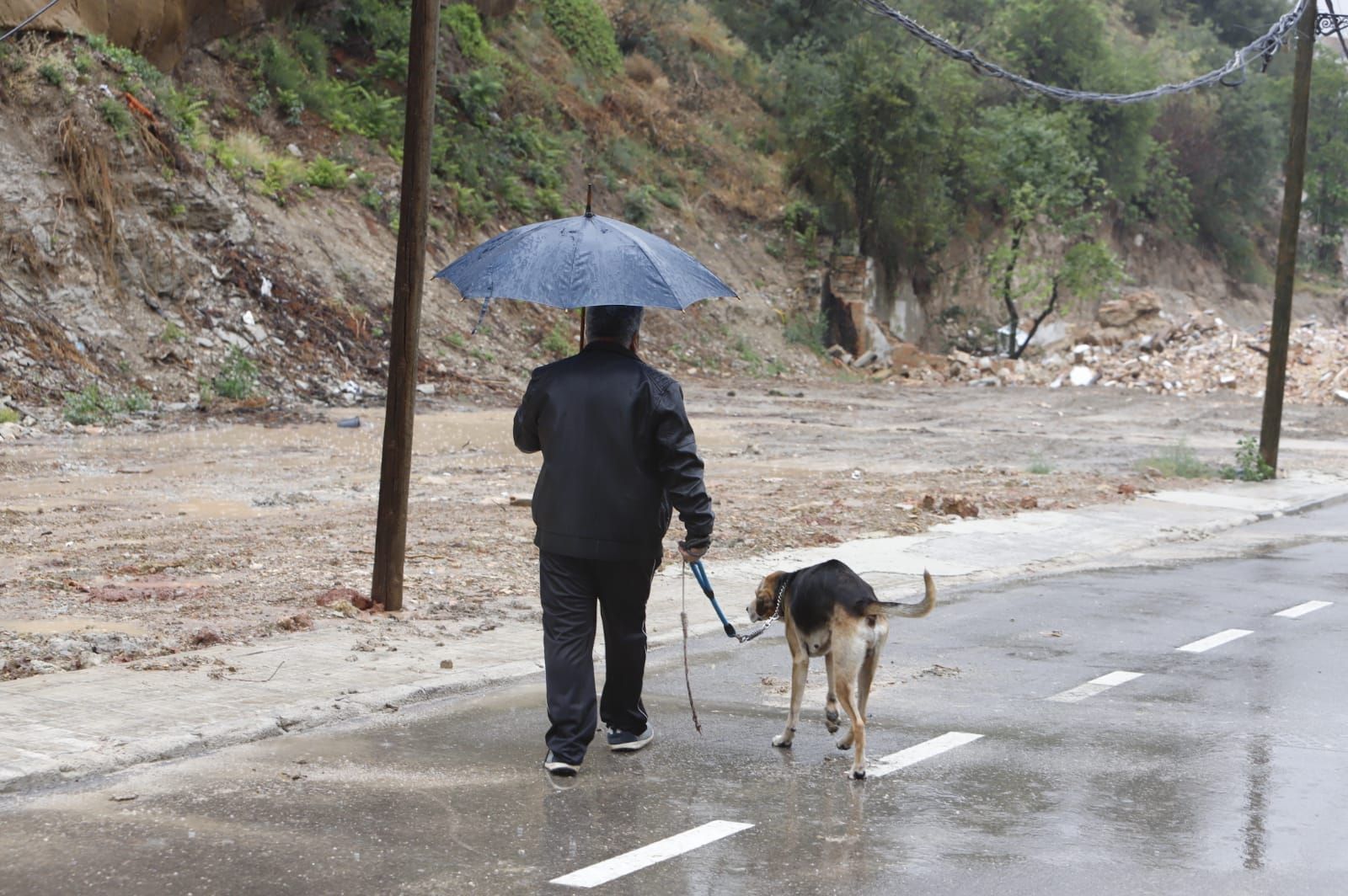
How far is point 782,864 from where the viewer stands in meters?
5.08

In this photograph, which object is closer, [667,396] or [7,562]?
[667,396]

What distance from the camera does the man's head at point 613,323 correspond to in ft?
21.0

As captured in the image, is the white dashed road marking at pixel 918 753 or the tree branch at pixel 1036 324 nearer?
the white dashed road marking at pixel 918 753

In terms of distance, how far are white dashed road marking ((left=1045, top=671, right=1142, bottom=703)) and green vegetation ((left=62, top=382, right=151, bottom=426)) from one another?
54.2 feet

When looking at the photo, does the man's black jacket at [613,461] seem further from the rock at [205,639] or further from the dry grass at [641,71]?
the dry grass at [641,71]

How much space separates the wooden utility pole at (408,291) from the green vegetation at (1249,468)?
15693 millimetres

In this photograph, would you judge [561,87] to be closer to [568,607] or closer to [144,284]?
[144,284]

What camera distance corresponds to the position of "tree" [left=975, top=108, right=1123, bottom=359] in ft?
154

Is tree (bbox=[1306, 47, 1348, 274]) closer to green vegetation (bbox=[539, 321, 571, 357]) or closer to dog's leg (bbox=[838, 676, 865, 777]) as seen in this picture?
green vegetation (bbox=[539, 321, 571, 357])

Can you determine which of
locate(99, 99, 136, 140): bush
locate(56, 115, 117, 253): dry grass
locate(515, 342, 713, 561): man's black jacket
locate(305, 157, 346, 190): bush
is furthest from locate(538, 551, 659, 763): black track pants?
locate(305, 157, 346, 190): bush

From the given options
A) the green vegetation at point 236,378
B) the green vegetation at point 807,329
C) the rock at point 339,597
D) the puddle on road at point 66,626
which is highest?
the green vegetation at point 807,329

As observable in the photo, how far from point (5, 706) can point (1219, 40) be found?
279 feet

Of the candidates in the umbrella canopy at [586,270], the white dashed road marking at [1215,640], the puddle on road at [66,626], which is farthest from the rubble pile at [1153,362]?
the umbrella canopy at [586,270]

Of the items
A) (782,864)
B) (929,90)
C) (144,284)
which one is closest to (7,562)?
(782,864)
